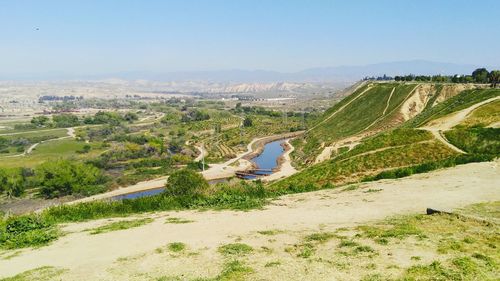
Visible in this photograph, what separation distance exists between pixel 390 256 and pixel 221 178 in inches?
2744

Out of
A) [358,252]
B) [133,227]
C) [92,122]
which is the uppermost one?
[358,252]

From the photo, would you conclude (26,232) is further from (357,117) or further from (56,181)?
(357,117)

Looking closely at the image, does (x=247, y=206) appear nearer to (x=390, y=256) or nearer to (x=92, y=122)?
(x=390, y=256)

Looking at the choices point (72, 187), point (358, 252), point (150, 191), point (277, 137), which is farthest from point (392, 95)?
point (358, 252)

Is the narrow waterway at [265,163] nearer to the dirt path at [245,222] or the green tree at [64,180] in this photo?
the green tree at [64,180]

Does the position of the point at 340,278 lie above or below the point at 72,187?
above

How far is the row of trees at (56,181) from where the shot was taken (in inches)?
2950

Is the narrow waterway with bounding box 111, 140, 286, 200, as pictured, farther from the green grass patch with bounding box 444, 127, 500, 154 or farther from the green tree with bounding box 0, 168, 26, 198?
the green grass patch with bounding box 444, 127, 500, 154

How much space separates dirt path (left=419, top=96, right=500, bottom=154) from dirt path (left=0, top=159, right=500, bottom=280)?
16517 mm

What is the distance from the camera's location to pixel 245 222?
76.1 ft

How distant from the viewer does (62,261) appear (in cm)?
1880

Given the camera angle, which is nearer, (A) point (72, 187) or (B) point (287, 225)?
(B) point (287, 225)

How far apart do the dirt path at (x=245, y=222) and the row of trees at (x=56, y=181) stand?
5356 cm

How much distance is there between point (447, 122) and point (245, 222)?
40515 millimetres
